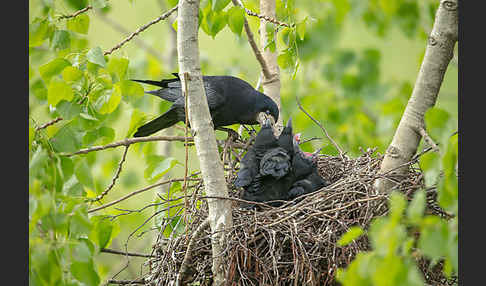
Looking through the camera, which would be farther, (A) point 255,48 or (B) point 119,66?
(A) point 255,48

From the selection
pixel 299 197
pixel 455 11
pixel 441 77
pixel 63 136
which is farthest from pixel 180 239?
pixel 455 11

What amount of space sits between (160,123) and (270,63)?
3.31ft

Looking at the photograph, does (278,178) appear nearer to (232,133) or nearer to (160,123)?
(232,133)

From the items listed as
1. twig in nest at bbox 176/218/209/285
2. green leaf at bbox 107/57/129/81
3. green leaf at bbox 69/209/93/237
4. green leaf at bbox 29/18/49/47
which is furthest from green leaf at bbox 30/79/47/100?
green leaf at bbox 69/209/93/237

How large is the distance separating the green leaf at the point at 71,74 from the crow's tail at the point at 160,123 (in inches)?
45.1

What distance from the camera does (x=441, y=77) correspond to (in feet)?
7.33

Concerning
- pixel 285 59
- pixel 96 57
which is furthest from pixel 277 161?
pixel 96 57

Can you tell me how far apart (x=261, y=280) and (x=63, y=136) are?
1452 mm

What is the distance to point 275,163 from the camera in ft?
10.3

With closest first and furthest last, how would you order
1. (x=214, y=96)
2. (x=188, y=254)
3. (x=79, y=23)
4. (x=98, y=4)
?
(x=188, y=254) → (x=98, y=4) → (x=79, y=23) → (x=214, y=96)

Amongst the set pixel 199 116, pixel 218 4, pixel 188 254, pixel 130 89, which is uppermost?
pixel 218 4

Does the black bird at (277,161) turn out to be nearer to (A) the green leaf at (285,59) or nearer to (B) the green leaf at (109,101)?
(A) the green leaf at (285,59)

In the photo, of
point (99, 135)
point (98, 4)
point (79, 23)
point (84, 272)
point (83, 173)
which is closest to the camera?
point (84, 272)

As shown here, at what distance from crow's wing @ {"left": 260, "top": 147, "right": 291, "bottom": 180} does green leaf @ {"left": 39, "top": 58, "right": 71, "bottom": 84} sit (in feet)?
4.28
